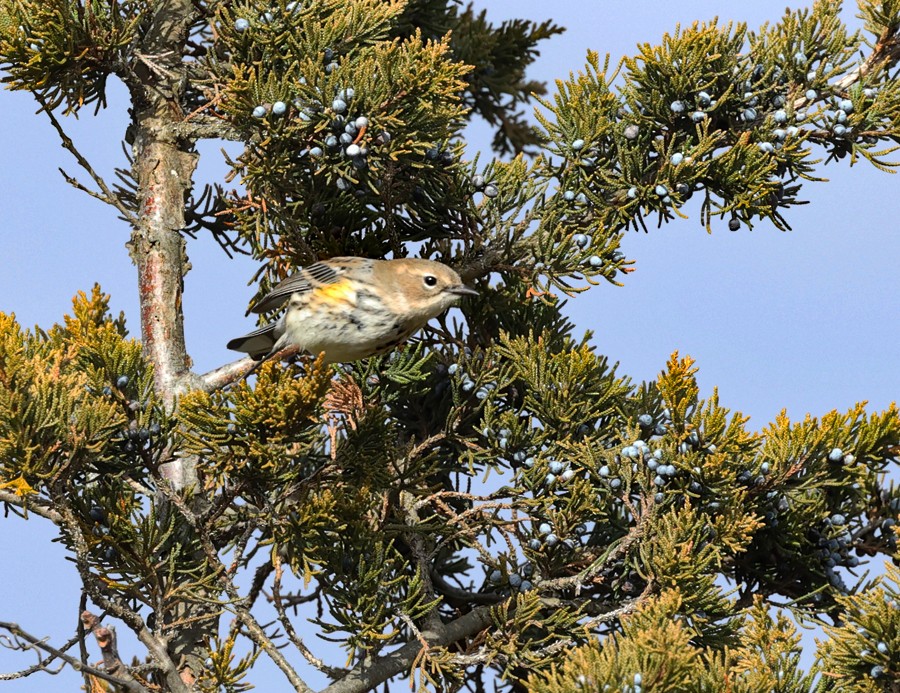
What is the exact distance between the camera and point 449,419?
6207 millimetres

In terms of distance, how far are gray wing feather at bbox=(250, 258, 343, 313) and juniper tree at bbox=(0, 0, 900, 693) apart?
16 cm

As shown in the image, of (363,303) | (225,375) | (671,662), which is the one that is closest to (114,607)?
(225,375)

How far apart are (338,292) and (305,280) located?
0.94 ft

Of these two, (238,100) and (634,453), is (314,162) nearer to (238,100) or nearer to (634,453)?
(238,100)

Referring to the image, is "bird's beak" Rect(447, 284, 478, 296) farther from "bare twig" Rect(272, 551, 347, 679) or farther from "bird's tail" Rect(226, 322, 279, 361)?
"bare twig" Rect(272, 551, 347, 679)

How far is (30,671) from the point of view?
535 centimetres

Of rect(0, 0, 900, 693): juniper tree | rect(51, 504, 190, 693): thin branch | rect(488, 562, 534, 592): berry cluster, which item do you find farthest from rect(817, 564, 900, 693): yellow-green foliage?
rect(51, 504, 190, 693): thin branch

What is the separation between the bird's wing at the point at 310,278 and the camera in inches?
241

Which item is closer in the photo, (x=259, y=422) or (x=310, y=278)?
(x=259, y=422)

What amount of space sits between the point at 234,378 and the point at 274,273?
0.63m

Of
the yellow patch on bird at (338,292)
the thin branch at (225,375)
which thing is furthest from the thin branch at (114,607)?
the yellow patch on bird at (338,292)

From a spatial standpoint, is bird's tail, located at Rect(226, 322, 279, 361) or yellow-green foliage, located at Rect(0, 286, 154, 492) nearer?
yellow-green foliage, located at Rect(0, 286, 154, 492)

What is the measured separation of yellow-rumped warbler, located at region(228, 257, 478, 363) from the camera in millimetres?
5898

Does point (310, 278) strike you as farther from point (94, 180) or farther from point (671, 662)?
point (671, 662)
